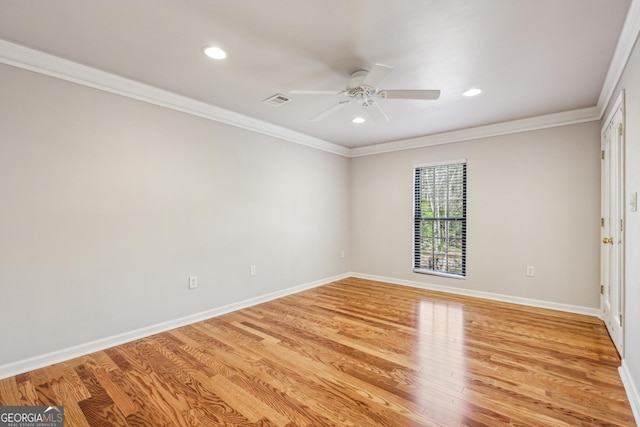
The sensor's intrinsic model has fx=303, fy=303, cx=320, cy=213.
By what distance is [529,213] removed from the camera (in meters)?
3.97

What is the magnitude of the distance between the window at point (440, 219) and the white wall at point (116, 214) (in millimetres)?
2322

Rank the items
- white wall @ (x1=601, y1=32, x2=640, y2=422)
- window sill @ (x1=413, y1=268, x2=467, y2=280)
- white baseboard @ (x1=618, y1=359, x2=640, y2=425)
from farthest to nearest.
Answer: window sill @ (x1=413, y1=268, x2=467, y2=280)
white wall @ (x1=601, y1=32, x2=640, y2=422)
white baseboard @ (x1=618, y1=359, x2=640, y2=425)

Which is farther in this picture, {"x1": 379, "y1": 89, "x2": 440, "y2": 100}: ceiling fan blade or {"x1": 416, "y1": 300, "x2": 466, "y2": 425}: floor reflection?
{"x1": 379, "y1": 89, "x2": 440, "y2": 100}: ceiling fan blade

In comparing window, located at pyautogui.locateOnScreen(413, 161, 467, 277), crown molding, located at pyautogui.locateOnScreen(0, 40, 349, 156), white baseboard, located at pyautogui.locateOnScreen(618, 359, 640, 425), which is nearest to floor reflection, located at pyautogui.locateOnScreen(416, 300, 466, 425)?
white baseboard, located at pyautogui.locateOnScreen(618, 359, 640, 425)

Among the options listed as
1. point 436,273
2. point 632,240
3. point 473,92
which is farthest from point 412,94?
point 436,273

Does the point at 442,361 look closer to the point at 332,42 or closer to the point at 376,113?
the point at 332,42

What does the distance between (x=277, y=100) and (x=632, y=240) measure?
317cm

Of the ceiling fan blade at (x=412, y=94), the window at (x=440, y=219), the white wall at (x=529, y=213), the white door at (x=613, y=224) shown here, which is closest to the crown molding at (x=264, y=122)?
the white wall at (x=529, y=213)

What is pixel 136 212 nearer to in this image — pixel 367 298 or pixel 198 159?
pixel 198 159

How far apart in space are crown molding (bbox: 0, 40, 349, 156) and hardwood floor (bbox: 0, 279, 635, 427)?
2.34 meters

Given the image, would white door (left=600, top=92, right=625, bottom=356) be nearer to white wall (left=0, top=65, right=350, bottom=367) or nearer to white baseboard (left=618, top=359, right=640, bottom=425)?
white baseboard (left=618, top=359, right=640, bottom=425)

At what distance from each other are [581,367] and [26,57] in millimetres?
4872

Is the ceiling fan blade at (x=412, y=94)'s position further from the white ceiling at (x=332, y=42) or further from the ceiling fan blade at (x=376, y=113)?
the ceiling fan blade at (x=376, y=113)

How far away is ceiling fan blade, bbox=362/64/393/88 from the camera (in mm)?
2117
